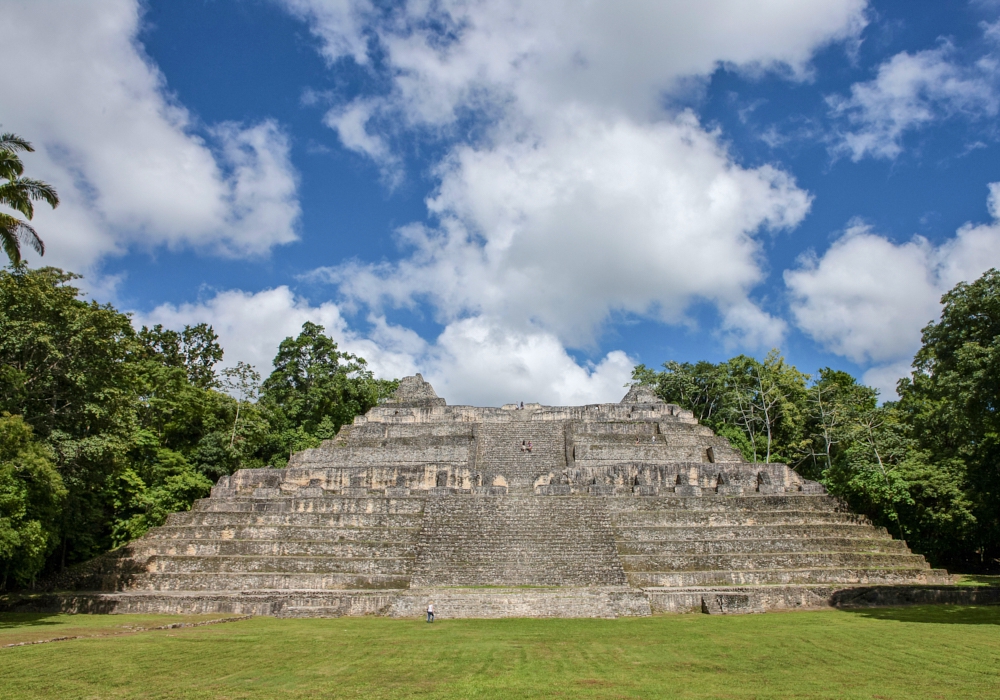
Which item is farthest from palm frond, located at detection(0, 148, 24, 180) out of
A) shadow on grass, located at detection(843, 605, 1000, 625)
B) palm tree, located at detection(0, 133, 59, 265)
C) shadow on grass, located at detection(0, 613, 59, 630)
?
shadow on grass, located at detection(843, 605, 1000, 625)

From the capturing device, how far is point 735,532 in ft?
58.5

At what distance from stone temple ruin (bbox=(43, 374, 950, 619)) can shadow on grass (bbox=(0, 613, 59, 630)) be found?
0.76m

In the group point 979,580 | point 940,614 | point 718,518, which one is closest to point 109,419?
point 718,518

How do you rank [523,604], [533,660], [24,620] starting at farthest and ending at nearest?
[24,620]
[523,604]
[533,660]

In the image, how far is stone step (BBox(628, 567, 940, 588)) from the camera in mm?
15695

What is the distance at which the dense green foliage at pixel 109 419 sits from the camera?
14211mm

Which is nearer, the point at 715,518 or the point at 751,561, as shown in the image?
the point at 751,561

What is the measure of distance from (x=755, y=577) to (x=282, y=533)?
12949 mm

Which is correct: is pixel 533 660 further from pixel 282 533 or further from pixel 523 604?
pixel 282 533

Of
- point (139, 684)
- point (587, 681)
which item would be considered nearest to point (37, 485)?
point (139, 684)

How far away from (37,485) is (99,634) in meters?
4.57

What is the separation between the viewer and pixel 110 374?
642 inches

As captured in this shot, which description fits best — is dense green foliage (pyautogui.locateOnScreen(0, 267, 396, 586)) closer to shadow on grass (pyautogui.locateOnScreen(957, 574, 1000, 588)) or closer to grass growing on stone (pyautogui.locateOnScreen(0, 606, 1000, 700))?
grass growing on stone (pyautogui.locateOnScreen(0, 606, 1000, 700))

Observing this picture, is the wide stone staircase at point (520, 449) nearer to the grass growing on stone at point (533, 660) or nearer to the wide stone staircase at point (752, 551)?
the wide stone staircase at point (752, 551)
